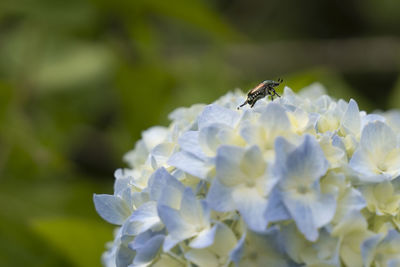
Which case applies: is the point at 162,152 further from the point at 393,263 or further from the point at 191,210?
the point at 393,263

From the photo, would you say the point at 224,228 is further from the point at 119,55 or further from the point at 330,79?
the point at 119,55

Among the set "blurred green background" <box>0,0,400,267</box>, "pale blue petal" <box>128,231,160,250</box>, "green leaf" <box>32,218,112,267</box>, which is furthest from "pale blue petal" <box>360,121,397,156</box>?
"green leaf" <box>32,218,112,267</box>

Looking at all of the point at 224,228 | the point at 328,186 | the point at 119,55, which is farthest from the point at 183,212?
the point at 119,55

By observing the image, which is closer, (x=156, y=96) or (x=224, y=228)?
(x=224, y=228)

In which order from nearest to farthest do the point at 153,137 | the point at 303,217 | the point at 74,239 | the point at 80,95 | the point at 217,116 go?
1. the point at 303,217
2. the point at 217,116
3. the point at 153,137
4. the point at 74,239
5. the point at 80,95

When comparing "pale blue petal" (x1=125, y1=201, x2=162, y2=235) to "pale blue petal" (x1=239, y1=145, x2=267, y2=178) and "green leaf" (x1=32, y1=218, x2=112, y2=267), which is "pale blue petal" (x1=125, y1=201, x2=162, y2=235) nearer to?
"pale blue petal" (x1=239, y1=145, x2=267, y2=178)

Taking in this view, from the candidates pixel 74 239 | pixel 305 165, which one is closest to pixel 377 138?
pixel 305 165
